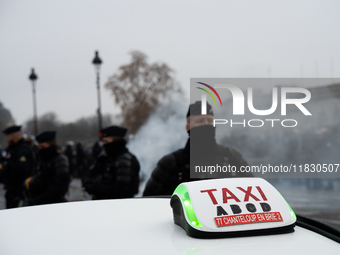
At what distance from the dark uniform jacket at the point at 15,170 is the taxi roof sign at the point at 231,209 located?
5018 millimetres

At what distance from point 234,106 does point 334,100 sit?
17615 mm

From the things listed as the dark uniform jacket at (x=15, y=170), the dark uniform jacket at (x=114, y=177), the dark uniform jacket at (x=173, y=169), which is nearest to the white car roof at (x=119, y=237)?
the dark uniform jacket at (x=173, y=169)

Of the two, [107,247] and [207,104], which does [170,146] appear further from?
[107,247]

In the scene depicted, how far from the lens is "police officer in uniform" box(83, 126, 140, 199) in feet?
13.4

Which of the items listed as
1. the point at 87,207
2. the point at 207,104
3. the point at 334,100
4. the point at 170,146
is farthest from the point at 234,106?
the point at 334,100

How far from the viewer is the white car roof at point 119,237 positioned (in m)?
0.92

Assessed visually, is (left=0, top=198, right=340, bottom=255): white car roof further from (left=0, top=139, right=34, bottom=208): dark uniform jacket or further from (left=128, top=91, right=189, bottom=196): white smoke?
(left=128, top=91, right=189, bottom=196): white smoke

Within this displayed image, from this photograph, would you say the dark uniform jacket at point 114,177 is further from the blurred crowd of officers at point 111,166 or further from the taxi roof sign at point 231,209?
the taxi roof sign at point 231,209

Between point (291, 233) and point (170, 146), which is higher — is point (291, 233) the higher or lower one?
the higher one

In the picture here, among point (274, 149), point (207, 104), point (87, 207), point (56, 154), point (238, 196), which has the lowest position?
point (274, 149)

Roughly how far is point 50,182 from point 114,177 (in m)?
1.11

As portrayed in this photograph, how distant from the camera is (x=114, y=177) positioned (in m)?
4.22

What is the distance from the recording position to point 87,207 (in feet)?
4.70

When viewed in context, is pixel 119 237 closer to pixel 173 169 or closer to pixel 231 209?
pixel 231 209
